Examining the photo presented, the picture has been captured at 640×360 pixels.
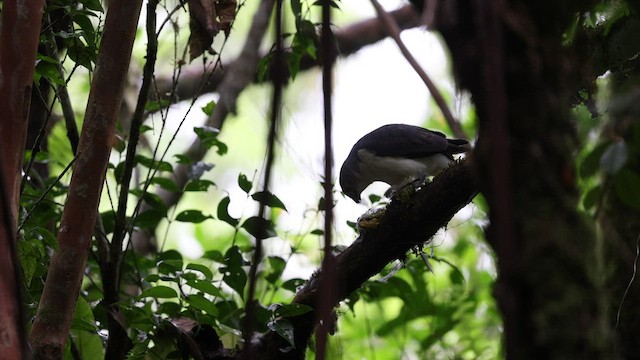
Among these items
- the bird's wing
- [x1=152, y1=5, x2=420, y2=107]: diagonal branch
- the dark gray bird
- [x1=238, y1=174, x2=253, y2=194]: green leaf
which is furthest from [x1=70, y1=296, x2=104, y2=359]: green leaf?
[x1=152, y1=5, x2=420, y2=107]: diagonal branch

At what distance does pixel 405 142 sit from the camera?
14.5ft

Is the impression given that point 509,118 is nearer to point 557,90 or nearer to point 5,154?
point 557,90

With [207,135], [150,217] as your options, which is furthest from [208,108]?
[150,217]

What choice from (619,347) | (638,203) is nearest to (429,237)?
(619,347)

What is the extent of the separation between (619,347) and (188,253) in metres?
5.67

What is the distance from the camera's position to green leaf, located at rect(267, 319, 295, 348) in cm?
287

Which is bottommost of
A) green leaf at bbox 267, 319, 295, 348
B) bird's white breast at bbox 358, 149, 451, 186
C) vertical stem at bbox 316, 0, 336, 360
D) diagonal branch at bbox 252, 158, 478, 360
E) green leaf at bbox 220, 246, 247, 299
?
vertical stem at bbox 316, 0, 336, 360

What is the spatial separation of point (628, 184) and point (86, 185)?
1693mm

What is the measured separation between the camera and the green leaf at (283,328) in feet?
9.41

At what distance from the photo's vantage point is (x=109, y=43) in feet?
8.29

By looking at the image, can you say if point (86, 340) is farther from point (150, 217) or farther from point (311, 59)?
point (311, 59)

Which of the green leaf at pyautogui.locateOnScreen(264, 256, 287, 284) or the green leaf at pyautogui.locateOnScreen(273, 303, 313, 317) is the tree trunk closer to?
the green leaf at pyautogui.locateOnScreen(273, 303, 313, 317)

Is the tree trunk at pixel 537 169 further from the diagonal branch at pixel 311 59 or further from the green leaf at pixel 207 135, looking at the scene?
the diagonal branch at pixel 311 59

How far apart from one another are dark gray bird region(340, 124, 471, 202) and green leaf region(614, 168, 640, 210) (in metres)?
2.95
